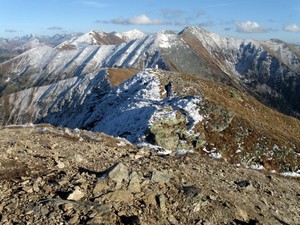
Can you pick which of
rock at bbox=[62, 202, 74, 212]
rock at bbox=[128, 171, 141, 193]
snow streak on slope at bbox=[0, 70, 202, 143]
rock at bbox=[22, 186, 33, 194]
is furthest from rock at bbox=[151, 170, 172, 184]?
snow streak on slope at bbox=[0, 70, 202, 143]

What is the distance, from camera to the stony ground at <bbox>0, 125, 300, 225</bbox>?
46.1 ft

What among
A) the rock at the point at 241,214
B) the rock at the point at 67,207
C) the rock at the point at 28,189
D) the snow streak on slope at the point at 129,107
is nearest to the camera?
the rock at the point at 67,207

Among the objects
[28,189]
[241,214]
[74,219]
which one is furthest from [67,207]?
[241,214]

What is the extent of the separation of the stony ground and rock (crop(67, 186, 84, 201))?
0.13ft

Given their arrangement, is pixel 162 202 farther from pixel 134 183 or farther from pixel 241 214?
pixel 241 214

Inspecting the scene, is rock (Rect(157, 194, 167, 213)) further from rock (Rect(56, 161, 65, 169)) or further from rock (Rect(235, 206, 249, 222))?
rock (Rect(56, 161, 65, 169))

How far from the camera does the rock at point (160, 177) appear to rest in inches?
690

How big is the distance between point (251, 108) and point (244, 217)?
1803 inches

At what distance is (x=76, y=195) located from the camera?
14961mm

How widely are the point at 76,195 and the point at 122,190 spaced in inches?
77.6

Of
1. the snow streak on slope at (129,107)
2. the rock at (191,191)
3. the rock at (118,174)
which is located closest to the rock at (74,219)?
the rock at (118,174)

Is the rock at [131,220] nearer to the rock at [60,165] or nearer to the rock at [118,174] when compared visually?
the rock at [118,174]

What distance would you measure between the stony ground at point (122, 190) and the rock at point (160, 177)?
2.0 inches

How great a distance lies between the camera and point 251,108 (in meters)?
60.8
